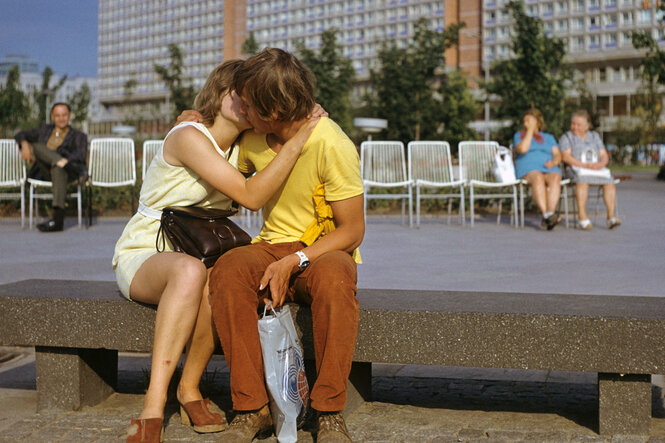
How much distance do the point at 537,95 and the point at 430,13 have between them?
Result: 9447 centimetres

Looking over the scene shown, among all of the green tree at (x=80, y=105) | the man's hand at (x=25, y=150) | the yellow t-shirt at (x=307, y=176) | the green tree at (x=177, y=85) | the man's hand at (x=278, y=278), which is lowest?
the man's hand at (x=278, y=278)

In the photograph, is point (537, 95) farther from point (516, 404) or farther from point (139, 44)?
point (139, 44)

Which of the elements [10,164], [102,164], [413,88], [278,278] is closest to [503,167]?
[102,164]

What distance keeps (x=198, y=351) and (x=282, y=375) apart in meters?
0.46

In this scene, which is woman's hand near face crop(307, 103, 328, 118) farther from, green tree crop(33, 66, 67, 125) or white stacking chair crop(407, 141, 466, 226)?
green tree crop(33, 66, 67, 125)

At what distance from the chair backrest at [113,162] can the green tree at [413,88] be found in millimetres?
12241

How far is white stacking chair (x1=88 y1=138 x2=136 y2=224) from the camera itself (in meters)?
12.2

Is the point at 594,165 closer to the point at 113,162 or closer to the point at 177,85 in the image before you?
the point at 113,162

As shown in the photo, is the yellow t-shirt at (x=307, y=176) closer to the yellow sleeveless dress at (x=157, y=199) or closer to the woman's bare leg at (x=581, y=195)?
the yellow sleeveless dress at (x=157, y=199)

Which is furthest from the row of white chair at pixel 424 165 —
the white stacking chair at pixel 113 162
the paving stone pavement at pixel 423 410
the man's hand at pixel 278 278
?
the man's hand at pixel 278 278

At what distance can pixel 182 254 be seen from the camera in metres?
3.36

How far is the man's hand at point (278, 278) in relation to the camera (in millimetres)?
3193

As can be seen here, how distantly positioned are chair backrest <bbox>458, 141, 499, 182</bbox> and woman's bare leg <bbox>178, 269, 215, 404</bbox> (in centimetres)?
921

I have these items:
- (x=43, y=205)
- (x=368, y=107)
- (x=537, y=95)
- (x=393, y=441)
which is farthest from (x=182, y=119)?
(x=368, y=107)
